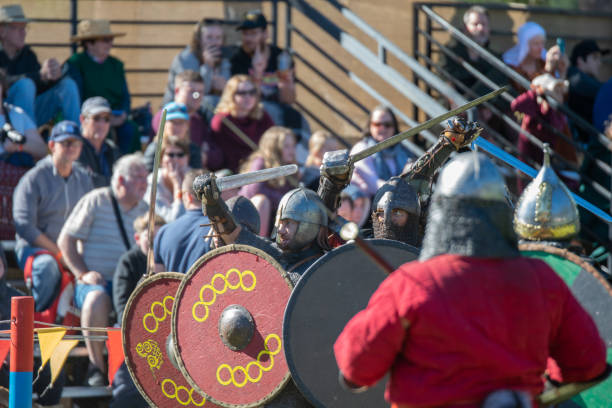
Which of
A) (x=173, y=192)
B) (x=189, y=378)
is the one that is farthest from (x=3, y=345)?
(x=173, y=192)

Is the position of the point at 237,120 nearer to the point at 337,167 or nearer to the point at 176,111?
the point at 176,111

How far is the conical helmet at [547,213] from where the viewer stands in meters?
4.30

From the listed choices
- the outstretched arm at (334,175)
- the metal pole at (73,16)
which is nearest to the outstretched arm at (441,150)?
the outstretched arm at (334,175)

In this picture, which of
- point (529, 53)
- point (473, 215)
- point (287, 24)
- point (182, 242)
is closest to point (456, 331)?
point (473, 215)

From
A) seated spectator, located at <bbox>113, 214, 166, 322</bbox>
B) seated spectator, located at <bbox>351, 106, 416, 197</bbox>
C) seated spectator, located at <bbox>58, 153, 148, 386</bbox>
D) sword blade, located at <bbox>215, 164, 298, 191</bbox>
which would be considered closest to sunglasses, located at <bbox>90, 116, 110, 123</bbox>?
seated spectator, located at <bbox>58, 153, 148, 386</bbox>

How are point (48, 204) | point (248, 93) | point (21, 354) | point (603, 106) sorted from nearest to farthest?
point (21, 354)
point (48, 204)
point (248, 93)
point (603, 106)

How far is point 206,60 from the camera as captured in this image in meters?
8.23

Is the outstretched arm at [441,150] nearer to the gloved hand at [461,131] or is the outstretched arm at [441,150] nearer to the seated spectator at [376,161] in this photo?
the gloved hand at [461,131]

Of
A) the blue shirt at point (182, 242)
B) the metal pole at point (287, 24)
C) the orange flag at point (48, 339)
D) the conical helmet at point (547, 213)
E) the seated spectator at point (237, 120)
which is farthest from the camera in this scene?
the metal pole at point (287, 24)

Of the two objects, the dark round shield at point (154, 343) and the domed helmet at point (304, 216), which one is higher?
the domed helmet at point (304, 216)

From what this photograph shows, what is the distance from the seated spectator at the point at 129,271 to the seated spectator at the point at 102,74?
1.77 metres

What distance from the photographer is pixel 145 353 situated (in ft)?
17.5

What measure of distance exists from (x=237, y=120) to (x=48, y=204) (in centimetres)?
155

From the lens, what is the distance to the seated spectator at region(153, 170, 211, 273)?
20.1ft
